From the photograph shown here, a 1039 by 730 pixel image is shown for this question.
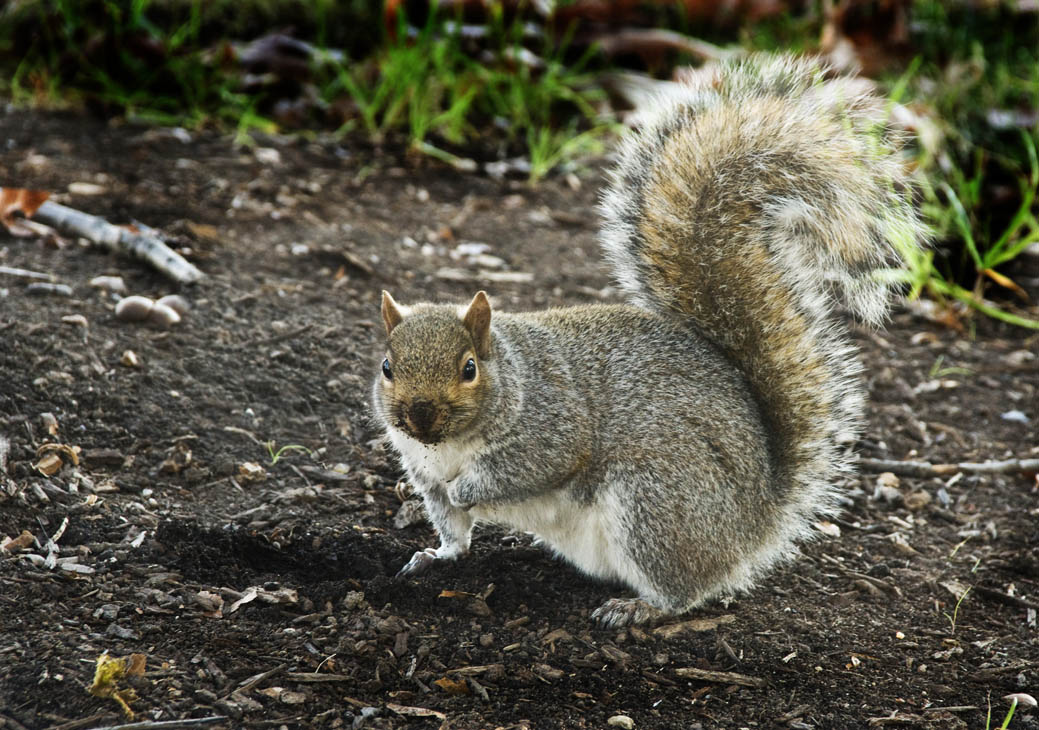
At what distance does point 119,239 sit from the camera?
433 cm

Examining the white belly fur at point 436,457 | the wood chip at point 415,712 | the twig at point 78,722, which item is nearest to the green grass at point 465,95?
→ the white belly fur at point 436,457

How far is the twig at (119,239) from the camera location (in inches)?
166

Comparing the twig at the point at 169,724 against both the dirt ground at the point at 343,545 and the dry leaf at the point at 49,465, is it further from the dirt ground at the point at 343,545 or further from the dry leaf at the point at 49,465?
the dry leaf at the point at 49,465

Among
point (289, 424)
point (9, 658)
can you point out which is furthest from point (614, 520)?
point (9, 658)

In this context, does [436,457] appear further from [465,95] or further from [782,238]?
[465,95]

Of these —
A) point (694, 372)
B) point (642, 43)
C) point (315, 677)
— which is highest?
point (642, 43)

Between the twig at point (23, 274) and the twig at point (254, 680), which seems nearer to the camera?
the twig at point (254, 680)

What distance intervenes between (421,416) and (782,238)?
1238mm

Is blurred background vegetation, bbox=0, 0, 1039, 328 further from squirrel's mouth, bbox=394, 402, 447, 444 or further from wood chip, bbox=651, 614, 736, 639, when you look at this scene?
squirrel's mouth, bbox=394, 402, 447, 444

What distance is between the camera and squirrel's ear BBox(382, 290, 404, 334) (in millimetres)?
3045

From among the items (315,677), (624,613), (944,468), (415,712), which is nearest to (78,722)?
(315,677)

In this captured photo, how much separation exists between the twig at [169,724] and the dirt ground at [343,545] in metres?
0.03

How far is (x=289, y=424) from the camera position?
11.9 feet

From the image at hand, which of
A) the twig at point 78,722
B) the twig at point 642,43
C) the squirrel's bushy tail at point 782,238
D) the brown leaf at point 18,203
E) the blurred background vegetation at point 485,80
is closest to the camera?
the twig at point 78,722
